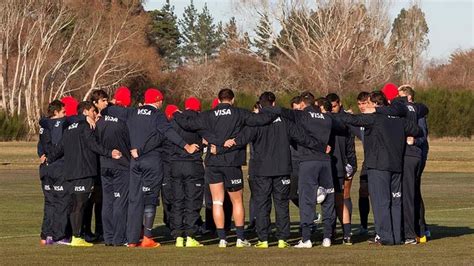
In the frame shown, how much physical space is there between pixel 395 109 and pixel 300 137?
1.53 m

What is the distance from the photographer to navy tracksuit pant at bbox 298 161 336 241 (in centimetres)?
1814

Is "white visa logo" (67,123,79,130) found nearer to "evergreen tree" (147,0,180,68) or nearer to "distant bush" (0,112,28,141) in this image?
"distant bush" (0,112,28,141)

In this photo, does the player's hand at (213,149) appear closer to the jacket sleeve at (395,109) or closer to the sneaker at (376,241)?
the jacket sleeve at (395,109)

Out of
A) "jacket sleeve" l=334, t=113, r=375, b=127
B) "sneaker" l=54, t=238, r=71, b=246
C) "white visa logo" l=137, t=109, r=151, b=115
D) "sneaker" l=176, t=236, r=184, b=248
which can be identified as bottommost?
"sneaker" l=54, t=238, r=71, b=246

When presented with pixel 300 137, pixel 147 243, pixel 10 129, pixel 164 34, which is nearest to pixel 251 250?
pixel 147 243

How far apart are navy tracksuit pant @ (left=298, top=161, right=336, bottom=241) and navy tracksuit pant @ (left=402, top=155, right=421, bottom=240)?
3.69 ft

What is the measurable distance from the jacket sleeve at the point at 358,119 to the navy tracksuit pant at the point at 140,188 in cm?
270

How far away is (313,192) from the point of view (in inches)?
717

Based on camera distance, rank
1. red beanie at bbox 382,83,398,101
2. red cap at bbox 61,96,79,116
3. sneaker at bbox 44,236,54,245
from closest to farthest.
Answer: sneaker at bbox 44,236,54,245, red cap at bbox 61,96,79,116, red beanie at bbox 382,83,398,101

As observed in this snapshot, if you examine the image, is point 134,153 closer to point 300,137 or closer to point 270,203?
point 270,203

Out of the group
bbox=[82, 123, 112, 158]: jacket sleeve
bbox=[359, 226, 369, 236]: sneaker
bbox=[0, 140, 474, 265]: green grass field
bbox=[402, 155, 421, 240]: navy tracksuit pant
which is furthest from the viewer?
bbox=[359, 226, 369, 236]: sneaker

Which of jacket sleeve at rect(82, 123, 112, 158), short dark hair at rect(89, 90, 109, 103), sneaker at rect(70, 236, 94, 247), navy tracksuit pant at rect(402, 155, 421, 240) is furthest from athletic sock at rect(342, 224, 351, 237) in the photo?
short dark hair at rect(89, 90, 109, 103)

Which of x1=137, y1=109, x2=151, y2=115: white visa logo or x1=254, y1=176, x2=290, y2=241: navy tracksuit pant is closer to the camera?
x1=254, y1=176, x2=290, y2=241: navy tracksuit pant

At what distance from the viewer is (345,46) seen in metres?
95.1
